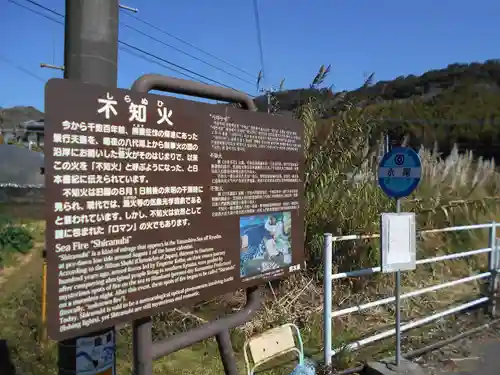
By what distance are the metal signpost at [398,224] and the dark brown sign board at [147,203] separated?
1390mm

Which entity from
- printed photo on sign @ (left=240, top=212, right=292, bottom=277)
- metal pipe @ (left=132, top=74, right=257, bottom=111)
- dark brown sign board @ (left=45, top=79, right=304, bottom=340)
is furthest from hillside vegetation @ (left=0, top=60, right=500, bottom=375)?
metal pipe @ (left=132, top=74, right=257, bottom=111)

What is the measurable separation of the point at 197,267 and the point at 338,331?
Result: 3076mm

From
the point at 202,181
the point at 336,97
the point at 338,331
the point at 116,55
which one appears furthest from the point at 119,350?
the point at 336,97

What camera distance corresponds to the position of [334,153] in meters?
6.27

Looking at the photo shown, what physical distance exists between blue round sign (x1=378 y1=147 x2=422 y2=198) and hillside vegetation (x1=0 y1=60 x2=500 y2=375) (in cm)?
165

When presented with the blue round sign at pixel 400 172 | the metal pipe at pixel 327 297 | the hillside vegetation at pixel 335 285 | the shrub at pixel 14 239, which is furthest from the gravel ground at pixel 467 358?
the shrub at pixel 14 239

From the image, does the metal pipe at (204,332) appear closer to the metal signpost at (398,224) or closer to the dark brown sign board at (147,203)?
the dark brown sign board at (147,203)

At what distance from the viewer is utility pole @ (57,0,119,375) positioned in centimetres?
242

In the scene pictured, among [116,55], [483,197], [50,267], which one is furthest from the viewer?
[483,197]

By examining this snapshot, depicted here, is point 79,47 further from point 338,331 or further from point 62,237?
Answer: point 338,331

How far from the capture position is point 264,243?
324 centimetres

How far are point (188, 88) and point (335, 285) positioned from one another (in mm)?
3832

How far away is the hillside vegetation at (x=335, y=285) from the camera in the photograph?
4.76 metres

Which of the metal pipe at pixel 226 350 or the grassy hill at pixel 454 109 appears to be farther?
the grassy hill at pixel 454 109
